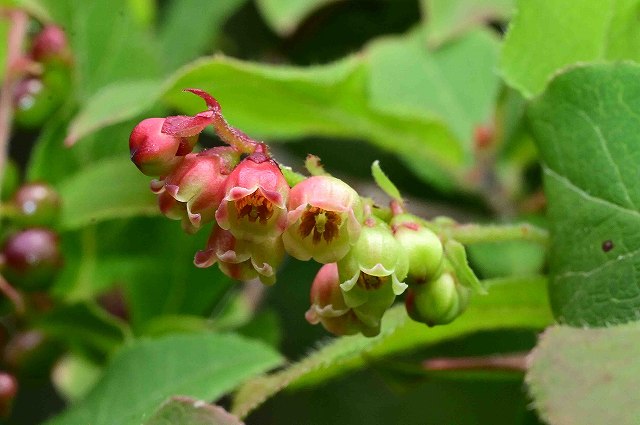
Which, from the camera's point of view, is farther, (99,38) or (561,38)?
(99,38)

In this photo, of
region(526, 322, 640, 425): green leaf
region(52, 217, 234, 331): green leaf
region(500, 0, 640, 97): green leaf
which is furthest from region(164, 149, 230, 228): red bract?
region(52, 217, 234, 331): green leaf

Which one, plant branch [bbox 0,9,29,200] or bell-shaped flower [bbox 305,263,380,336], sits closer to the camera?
bell-shaped flower [bbox 305,263,380,336]

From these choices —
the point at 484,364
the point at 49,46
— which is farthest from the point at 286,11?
the point at 484,364

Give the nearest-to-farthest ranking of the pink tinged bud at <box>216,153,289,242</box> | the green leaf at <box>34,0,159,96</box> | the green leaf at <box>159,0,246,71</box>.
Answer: the pink tinged bud at <box>216,153,289,242</box>
the green leaf at <box>34,0,159,96</box>
the green leaf at <box>159,0,246,71</box>

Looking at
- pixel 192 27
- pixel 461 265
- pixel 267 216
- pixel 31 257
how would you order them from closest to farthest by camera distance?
pixel 267 216, pixel 461 265, pixel 31 257, pixel 192 27

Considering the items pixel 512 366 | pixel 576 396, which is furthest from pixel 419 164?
pixel 576 396

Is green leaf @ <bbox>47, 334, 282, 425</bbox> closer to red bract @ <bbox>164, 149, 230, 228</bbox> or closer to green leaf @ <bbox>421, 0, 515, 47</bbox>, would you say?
red bract @ <bbox>164, 149, 230, 228</bbox>

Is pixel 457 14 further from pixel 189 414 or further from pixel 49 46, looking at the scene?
pixel 189 414
